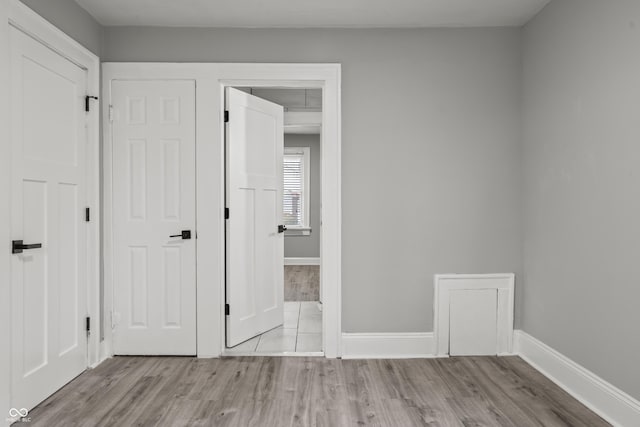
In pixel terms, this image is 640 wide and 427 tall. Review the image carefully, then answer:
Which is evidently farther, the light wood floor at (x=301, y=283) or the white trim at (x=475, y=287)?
the light wood floor at (x=301, y=283)

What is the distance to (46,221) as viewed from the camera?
8.48 feet

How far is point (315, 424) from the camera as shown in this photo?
232cm

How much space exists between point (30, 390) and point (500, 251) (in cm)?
328

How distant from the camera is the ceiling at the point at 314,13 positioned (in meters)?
2.94

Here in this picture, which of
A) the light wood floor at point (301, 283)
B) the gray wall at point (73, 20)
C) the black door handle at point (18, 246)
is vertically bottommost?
the light wood floor at point (301, 283)

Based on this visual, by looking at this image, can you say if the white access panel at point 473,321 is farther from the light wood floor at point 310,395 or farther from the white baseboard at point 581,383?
the white baseboard at point 581,383

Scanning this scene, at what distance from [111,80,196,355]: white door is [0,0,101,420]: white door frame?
0.54ft

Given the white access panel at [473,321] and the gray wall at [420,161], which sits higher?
the gray wall at [420,161]

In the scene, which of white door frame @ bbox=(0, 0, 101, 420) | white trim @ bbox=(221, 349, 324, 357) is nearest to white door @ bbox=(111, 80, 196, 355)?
white door frame @ bbox=(0, 0, 101, 420)

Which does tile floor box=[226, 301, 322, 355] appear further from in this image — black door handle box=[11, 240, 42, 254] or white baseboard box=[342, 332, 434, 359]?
black door handle box=[11, 240, 42, 254]

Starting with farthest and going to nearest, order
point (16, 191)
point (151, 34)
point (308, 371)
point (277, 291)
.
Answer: point (277, 291), point (151, 34), point (308, 371), point (16, 191)

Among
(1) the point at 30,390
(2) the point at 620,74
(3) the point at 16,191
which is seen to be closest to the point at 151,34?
(3) the point at 16,191

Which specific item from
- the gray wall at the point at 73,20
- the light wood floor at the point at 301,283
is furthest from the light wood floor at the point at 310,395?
the light wood floor at the point at 301,283

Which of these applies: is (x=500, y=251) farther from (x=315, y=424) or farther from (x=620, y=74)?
(x=315, y=424)
